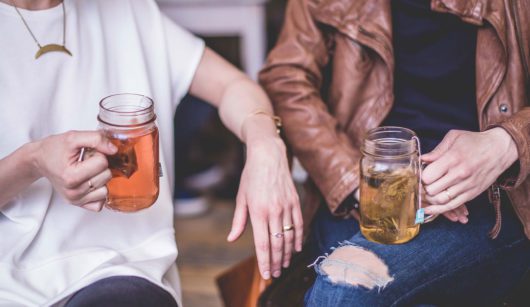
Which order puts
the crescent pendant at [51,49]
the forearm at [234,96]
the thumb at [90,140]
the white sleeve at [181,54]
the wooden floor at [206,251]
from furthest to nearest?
the wooden floor at [206,251], the white sleeve at [181,54], the forearm at [234,96], the crescent pendant at [51,49], the thumb at [90,140]

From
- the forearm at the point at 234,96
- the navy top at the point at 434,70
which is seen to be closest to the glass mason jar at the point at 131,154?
the forearm at the point at 234,96

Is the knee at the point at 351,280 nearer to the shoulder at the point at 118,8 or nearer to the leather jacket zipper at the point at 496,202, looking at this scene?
the leather jacket zipper at the point at 496,202

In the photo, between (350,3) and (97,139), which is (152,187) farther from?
(350,3)

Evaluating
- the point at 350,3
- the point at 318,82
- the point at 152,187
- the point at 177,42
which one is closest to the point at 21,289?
the point at 152,187

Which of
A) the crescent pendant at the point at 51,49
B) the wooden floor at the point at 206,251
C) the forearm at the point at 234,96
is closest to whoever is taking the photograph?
the crescent pendant at the point at 51,49

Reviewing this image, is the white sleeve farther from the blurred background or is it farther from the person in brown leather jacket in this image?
the blurred background

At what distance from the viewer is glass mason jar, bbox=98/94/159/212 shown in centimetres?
114


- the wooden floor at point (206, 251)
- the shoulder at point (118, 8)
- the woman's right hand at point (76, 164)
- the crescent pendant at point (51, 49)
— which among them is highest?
the shoulder at point (118, 8)

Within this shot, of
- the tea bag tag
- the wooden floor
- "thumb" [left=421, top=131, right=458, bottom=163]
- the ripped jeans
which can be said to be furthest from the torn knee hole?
the wooden floor

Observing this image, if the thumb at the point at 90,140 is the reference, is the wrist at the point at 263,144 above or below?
below

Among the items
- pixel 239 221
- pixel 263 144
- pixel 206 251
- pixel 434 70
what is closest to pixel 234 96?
pixel 263 144

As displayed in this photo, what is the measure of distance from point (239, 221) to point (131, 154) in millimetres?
263

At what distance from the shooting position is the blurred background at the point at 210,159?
244 cm

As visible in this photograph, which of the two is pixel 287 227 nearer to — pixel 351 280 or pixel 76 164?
pixel 351 280
